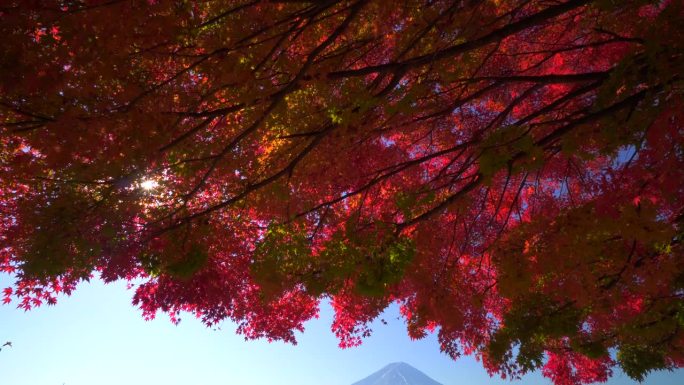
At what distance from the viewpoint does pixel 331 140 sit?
16.9 feet

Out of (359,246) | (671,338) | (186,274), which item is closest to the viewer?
Result: (359,246)

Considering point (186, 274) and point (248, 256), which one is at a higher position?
point (248, 256)

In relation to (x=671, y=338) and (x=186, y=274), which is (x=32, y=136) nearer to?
(x=186, y=274)

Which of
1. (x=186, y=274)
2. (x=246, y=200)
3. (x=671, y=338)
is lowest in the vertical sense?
(x=671, y=338)

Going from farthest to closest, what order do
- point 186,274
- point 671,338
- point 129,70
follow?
1. point 671,338
2. point 186,274
3. point 129,70

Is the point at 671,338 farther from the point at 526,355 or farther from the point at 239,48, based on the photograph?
the point at 239,48

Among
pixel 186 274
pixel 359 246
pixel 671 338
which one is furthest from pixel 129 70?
pixel 671 338

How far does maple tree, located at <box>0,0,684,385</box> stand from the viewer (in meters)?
3.23

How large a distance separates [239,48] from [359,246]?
2.56 metres

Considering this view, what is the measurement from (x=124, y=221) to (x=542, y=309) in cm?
603

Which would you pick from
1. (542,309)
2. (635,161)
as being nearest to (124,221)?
(542,309)

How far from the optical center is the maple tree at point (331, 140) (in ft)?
10.6

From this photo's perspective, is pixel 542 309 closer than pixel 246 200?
Yes

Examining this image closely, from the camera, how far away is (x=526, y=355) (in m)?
5.55
